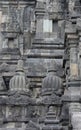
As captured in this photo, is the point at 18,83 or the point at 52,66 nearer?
the point at 18,83

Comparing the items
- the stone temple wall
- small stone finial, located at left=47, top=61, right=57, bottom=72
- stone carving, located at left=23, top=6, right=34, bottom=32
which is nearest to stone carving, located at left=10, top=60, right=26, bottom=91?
the stone temple wall

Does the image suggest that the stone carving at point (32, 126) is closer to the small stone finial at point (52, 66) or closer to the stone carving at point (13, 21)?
the small stone finial at point (52, 66)

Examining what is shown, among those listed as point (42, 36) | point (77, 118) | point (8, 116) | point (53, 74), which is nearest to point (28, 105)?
point (8, 116)

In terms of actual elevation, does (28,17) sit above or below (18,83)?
above

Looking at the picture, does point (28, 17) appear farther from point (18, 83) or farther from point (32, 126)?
point (32, 126)

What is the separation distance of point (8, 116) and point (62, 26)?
8975 millimetres

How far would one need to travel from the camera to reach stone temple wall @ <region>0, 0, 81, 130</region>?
20.7 m

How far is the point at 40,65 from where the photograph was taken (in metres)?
26.6

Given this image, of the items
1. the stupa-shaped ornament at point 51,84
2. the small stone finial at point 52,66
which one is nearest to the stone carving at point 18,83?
the stupa-shaped ornament at point 51,84

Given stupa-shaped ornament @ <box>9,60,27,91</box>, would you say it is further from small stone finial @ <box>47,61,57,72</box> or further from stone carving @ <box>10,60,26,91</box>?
small stone finial @ <box>47,61,57,72</box>

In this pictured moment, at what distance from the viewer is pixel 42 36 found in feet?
92.2

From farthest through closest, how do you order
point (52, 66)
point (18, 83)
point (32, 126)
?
1. point (52, 66)
2. point (18, 83)
3. point (32, 126)

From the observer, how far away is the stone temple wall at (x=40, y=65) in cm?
2070

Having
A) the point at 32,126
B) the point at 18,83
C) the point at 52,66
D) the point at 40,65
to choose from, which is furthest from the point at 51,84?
the point at 32,126
